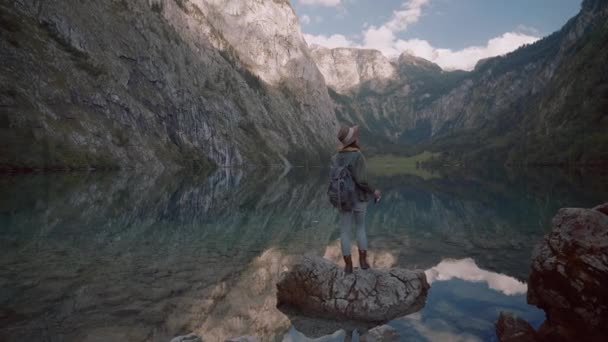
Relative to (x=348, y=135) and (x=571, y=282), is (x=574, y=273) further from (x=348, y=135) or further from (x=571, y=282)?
(x=348, y=135)

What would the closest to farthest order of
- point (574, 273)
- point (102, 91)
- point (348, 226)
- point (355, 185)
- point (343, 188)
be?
point (574, 273) < point (343, 188) < point (355, 185) < point (348, 226) < point (102, 91)

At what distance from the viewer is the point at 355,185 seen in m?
10.3

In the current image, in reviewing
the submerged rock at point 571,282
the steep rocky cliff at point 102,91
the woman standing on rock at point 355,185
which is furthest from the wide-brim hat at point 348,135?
the steep rocky cliff at point 102,91

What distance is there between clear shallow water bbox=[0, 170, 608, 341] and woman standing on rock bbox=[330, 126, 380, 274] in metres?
2.29

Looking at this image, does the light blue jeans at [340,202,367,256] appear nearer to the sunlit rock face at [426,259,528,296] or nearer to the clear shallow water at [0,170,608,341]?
the clear shallow water at [0,170,608,341]

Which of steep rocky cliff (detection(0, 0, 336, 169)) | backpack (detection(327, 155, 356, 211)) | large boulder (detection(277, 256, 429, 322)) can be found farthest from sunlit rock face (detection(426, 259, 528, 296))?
steep rocky cliff (detection(0, 0, 336, 169))

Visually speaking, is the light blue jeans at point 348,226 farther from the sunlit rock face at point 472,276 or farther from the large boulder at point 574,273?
the large boulder at point 574,273

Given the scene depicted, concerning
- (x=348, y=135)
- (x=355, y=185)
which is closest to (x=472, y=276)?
(x=355, y=185)

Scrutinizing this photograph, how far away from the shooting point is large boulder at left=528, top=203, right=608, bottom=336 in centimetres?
737

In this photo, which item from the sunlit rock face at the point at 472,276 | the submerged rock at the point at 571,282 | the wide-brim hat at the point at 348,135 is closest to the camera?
the submerged rock at the point at 571,282

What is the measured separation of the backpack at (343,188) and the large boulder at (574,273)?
15.1 feet

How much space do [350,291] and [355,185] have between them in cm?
280

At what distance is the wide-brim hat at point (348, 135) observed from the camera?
10469 mm

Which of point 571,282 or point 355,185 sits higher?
point 355,185
